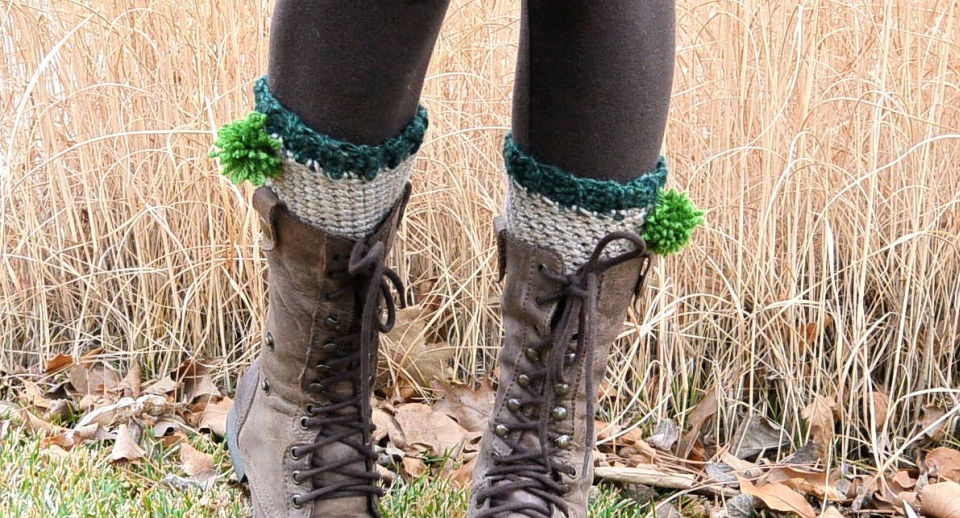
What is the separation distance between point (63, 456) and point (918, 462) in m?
1.18

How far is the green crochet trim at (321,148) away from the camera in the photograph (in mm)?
817

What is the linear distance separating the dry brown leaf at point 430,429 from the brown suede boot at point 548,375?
328mm

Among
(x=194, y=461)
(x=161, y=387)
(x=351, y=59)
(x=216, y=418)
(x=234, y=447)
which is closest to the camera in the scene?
(x=351, y=59)

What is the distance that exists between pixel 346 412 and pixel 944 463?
2.87ft

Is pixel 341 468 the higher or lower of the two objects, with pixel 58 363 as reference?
higher

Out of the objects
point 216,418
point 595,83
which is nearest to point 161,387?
point 216,418

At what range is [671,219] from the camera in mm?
908

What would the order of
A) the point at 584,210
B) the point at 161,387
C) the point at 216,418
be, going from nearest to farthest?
the point at 584,210 < the point at 216,418 < the point at 161,387

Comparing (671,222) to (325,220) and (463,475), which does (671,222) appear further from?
(463,475)

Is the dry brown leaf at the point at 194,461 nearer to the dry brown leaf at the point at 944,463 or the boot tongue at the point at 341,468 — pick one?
the boot tongue at the point at 341,468

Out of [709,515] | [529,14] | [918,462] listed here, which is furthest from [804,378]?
[529,14]

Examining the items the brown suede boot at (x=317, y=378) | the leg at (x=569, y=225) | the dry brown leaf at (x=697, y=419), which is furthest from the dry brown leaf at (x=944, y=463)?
the brown suede boot at (x=317, y=378)

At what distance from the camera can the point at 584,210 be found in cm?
88

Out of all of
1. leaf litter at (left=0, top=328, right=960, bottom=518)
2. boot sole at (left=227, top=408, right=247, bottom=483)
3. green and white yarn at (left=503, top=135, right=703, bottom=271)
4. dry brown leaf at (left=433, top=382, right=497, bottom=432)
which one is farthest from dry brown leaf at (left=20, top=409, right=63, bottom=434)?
green and white yarn at (left=503, top=135, right=703, bottom=271)
